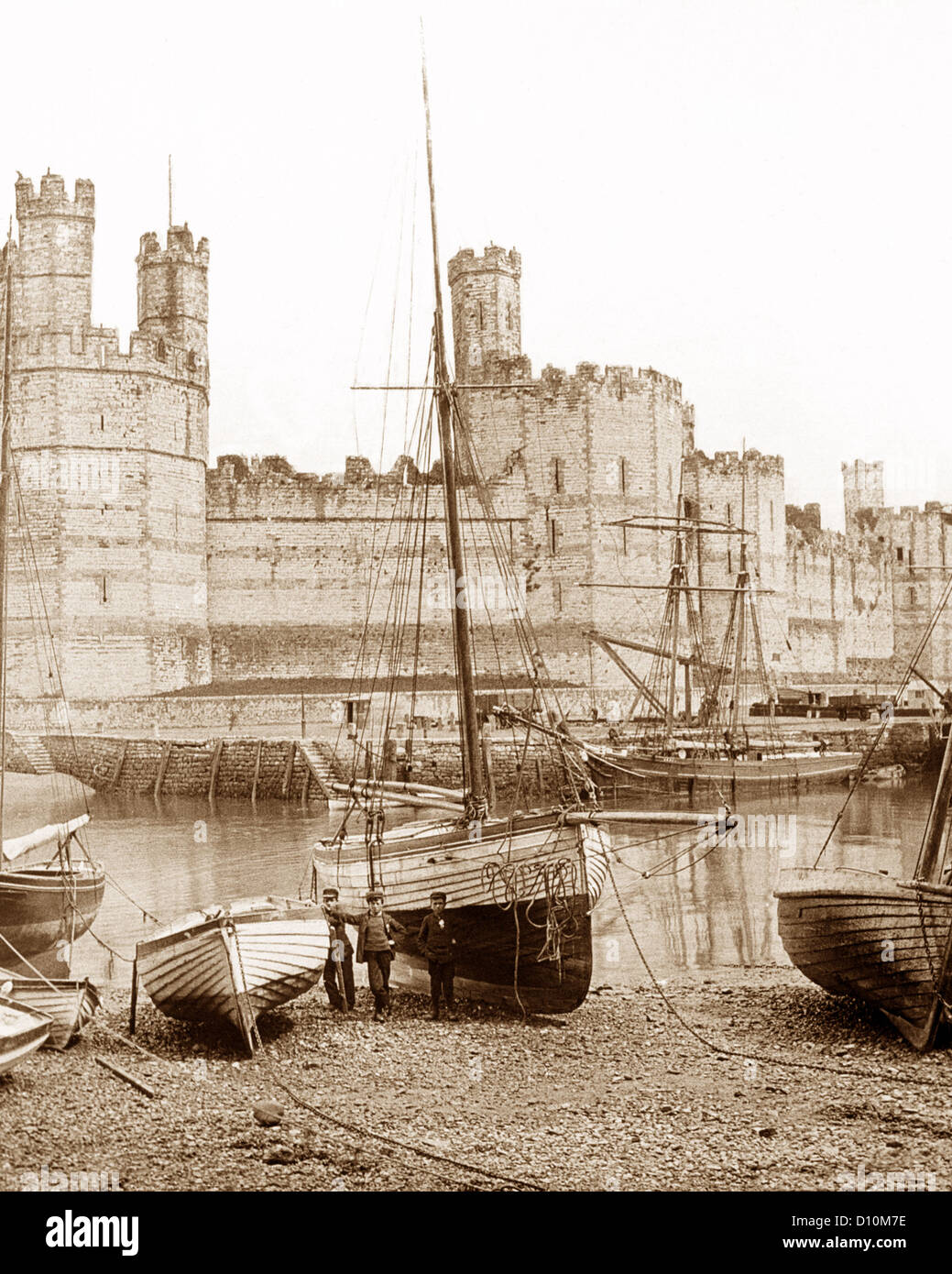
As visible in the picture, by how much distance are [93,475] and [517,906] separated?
27.9 metres

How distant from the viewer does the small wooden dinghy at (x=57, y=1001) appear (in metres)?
10.4

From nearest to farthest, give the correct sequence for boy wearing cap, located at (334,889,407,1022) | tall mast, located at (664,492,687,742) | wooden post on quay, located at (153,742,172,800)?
1. boy wearing cap, located at (334,889,407,1022)
2. tall mast, located at (664,492,687,742)
3. wooden post on quay, located at (153,742,172,800)

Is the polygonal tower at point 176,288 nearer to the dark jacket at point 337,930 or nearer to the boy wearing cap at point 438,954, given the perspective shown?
the dark jacket at point 337,930

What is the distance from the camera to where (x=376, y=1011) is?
464 inches

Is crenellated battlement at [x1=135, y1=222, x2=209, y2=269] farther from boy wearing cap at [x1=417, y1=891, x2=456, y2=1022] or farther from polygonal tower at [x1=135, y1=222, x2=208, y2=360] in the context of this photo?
boy wearing cap at [x1=417, y1=891, x2=456, y2=1022]

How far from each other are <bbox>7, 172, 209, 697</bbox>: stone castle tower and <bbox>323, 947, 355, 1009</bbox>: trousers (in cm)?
2529

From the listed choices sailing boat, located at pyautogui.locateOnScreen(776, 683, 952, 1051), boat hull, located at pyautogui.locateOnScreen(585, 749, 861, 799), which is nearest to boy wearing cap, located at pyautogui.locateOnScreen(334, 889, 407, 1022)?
sailing boat, located at pyautogui.locateOnScreen(776, 683, 952, 1051)

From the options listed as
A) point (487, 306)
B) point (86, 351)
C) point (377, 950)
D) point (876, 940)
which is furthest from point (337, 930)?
point (487, 306)

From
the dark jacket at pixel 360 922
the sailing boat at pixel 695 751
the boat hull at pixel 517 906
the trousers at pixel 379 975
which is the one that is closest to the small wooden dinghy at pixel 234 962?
the dark jacket at pixel 360 922

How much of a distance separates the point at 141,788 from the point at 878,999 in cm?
2508

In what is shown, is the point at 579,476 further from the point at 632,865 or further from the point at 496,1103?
the point at 496,1103

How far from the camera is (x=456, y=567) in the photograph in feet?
44.4

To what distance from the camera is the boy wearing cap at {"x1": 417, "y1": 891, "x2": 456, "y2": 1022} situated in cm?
1182

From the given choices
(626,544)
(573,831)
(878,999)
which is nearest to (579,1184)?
(878,999)
